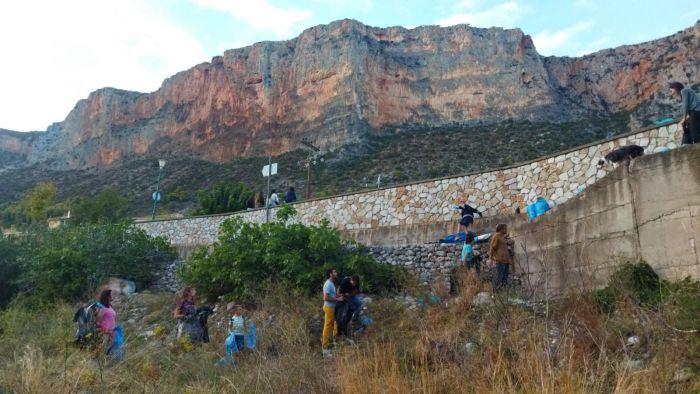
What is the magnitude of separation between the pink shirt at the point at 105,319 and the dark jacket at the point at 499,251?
571 centimetres

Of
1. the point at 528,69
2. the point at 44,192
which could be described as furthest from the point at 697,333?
the point at 528,69

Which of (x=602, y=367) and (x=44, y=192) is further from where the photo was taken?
(x=44, y=192)

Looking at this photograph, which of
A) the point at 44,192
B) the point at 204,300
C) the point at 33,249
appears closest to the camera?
the point at 204,300

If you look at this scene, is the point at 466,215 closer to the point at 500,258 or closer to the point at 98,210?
the point at 500,258

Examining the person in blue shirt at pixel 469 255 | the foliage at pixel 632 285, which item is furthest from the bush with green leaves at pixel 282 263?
the foliage at pixel 632 285

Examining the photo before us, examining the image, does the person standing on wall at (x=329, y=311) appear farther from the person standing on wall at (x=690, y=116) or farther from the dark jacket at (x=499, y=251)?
the person standing on wall at (x=690, y=116)

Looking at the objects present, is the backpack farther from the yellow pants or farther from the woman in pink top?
the yellow pants

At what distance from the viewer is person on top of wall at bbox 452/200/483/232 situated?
10.0m

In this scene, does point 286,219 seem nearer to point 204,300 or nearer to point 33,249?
point 204,300

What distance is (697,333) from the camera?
4055 mm

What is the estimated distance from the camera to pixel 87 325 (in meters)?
7.16

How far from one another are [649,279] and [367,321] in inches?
149

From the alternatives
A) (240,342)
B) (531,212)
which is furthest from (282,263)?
(531,212)

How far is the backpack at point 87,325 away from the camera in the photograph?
6.93 m
